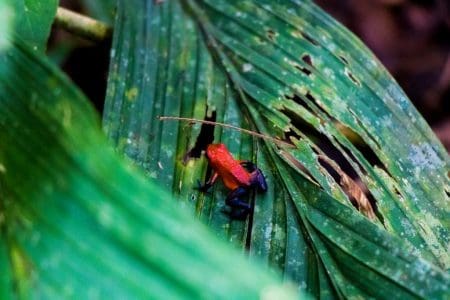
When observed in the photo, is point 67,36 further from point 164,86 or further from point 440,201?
point 440,201

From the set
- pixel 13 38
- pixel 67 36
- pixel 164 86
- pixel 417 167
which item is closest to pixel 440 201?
pixel 417 167

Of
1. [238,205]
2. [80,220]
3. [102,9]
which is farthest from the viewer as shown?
[102,9]

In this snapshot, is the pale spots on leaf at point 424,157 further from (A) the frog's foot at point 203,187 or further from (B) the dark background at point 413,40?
(B) the dark background at point 413,40

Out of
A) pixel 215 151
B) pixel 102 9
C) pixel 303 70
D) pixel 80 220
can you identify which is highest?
pixel 102 9

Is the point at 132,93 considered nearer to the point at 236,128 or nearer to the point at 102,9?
the point at 236,128

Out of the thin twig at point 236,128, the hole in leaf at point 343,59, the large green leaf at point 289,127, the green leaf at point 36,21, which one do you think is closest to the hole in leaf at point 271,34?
the large green leaf at point 289,127

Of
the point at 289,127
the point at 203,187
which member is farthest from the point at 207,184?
the point at 289,127

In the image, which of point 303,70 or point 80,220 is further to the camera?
point 303,70
